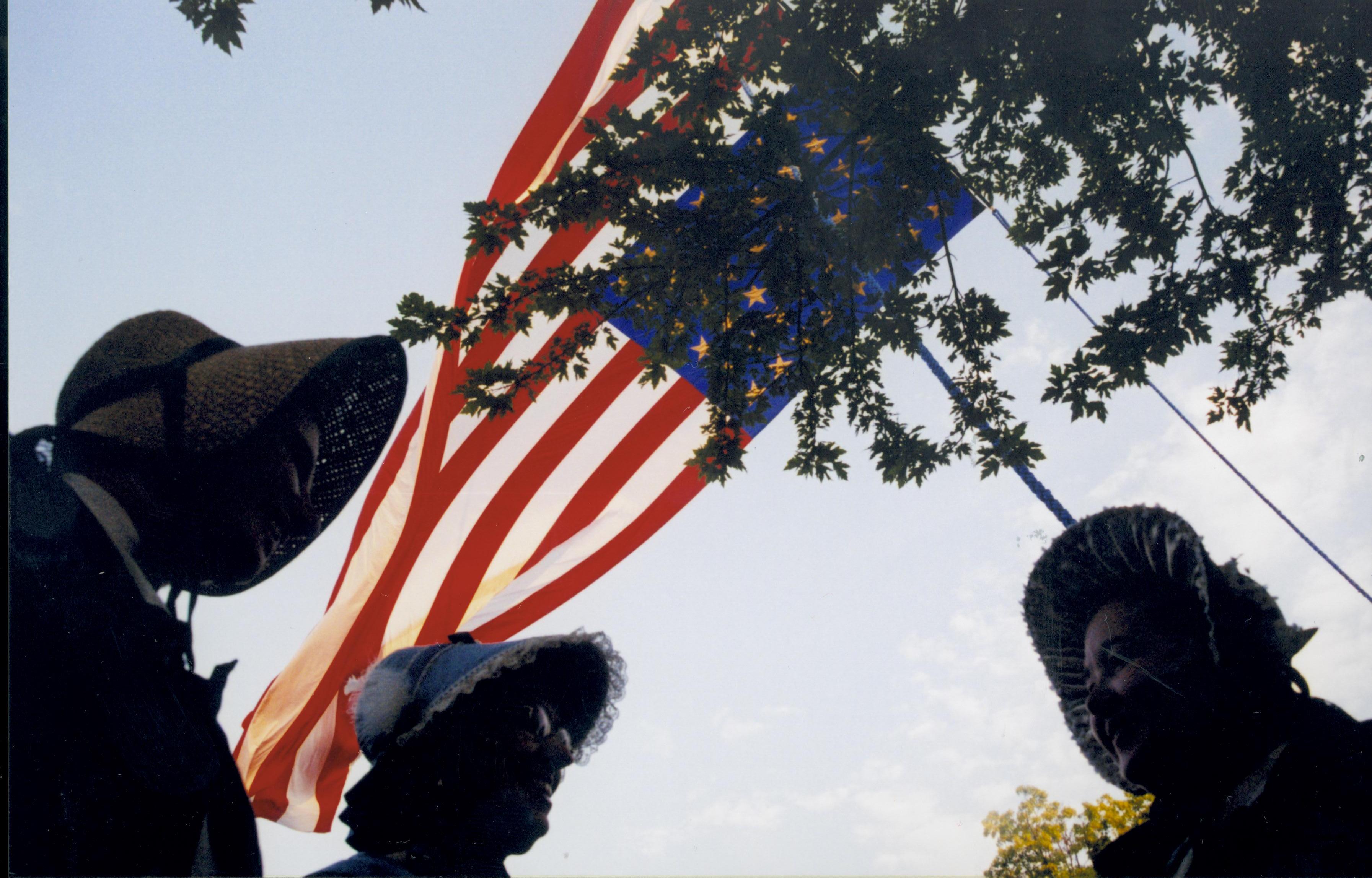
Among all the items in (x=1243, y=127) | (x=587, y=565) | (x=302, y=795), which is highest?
(x=1243, y=127)

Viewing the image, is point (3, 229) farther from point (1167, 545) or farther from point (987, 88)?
point (987, 88)

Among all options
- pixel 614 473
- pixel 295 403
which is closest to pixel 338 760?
pixel 614 473

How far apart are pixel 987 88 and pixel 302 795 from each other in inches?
235

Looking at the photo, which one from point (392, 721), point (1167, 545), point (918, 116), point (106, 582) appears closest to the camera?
point (106, 582)

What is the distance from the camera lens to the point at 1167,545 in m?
2.19

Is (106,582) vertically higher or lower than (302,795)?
higher

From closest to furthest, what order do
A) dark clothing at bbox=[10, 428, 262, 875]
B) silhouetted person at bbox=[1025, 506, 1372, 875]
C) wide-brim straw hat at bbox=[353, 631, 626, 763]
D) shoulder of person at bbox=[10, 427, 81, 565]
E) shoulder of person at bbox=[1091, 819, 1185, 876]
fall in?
dark clothing at bbox=[10, 428, 262, 875], shoulder of person at bbox=[10, 427, 81, 565], silhouetted person at bbox=[1025, 506, 1372, 875], shoulder of person at bbox=[1091, 819, 1185, 876], wide-brim straw hat at bbox=[353, 631, 626, 763]

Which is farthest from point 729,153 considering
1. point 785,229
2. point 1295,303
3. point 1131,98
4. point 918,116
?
point 1295,303

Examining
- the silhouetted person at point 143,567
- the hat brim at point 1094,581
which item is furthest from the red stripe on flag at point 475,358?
the hat brim at point 1094,581

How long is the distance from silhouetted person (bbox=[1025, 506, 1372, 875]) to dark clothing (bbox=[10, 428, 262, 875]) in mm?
2535

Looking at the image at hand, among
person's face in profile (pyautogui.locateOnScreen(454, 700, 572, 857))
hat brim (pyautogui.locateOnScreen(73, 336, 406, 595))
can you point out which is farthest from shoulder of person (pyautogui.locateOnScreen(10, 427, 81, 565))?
person's face in profile (pyautogui.locateOnScreen(454, 700, 572, 857))

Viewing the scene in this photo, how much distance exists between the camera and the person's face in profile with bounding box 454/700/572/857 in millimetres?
2250

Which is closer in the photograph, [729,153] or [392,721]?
[392,721]

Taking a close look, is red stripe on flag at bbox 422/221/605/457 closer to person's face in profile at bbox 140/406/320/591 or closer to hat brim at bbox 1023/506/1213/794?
person's face in profile at bbox 140/406/320/591
